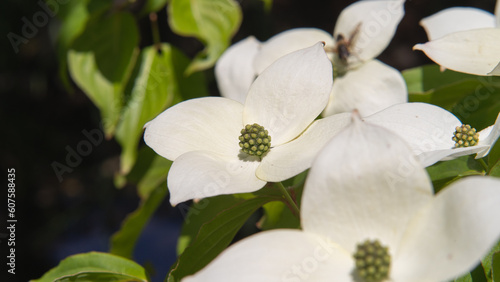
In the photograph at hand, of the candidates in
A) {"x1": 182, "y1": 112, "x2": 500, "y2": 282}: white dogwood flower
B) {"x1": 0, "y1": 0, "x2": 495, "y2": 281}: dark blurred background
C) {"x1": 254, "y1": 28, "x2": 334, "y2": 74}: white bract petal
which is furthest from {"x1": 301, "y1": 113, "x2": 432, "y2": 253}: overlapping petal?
{"x1": 0, "y1": 0, "x2": 495, "y2": 281}: dark blurred background

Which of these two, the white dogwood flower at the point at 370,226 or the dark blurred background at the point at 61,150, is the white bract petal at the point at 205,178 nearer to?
the white dogwood flower at the point at 370,226

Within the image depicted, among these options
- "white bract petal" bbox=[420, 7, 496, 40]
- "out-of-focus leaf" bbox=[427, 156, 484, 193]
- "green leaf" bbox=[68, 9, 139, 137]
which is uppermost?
"white bract petal" bbox=[420, 7, 496, 40]

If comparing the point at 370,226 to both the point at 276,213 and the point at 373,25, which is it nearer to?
the point at 276,213

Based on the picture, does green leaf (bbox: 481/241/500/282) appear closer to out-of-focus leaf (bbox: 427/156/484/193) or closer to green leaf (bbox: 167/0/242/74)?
out-of-focus leaf (bbox: 427/156/484/193)

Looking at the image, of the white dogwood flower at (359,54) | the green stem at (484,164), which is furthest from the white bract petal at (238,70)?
the green stem at (484,164)

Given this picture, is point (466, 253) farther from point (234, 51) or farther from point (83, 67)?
point (83, 67)
